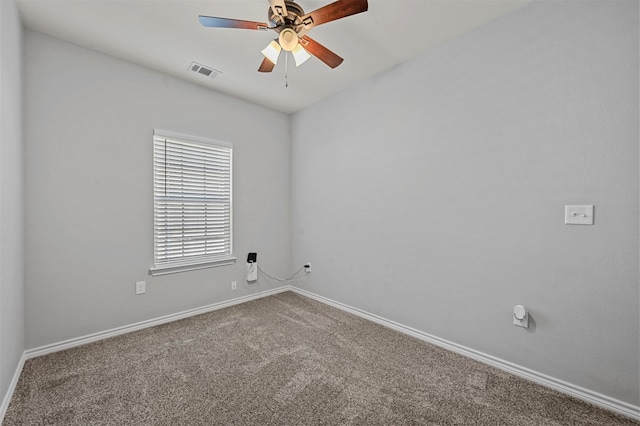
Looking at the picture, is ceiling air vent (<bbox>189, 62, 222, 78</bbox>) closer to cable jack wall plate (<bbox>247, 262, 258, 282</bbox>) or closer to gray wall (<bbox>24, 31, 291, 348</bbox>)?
gray wall (<bbox>24, 31, 291, 348</bbox>)

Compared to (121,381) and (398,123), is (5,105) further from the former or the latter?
(398,123)

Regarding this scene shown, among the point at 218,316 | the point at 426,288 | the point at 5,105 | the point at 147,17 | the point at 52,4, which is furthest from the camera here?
the point at 218,316

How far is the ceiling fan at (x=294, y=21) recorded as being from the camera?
1586 mm

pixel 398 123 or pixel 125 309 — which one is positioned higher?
pixel 398 123

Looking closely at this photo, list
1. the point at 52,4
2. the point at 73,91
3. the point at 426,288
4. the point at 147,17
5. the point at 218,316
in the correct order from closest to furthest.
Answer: the point at 52,4
the point at 147,17
the point at 73,91
the point at 426,288
the point at 218,316

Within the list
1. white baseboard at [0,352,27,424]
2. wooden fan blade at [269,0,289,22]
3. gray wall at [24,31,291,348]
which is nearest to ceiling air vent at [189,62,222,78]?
gray wall at [24,31,291,348]

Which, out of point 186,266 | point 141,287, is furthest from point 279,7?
point 141,287

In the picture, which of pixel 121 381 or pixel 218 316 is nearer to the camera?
pixel 121 381

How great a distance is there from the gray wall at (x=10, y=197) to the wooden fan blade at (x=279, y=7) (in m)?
1.55

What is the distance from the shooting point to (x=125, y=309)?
8.84ft

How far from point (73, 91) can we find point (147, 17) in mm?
995

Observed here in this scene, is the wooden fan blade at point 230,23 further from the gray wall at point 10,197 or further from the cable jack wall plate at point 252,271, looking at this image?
the cable jack wall plate at point 252,271

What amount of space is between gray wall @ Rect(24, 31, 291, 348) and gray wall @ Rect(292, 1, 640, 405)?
2081mm

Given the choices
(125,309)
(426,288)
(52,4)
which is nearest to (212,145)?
(52,4)
